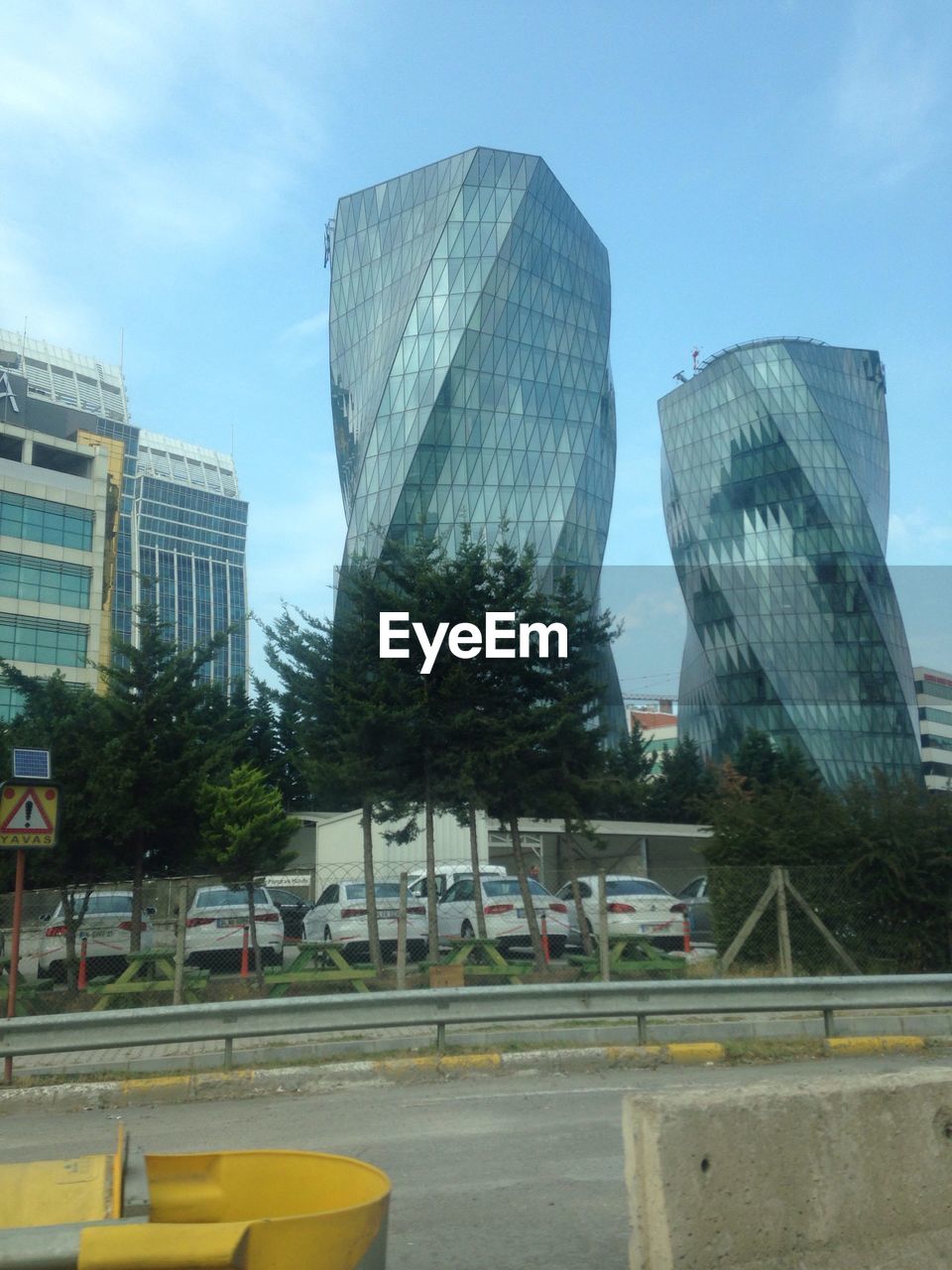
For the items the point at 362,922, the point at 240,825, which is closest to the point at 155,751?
the point at 240,825

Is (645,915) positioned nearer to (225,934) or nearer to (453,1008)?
(225,934)

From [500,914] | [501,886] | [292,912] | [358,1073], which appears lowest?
[358,1073]

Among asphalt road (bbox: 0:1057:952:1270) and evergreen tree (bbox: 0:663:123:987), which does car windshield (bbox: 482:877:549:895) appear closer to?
evergreen tree (bbox: 0:663:123:987)

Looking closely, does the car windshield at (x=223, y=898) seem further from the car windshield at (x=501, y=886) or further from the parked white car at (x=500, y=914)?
the car windshield at (x=501, y=886)

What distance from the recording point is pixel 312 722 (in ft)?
66.5

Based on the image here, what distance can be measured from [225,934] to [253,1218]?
1442 centimetres

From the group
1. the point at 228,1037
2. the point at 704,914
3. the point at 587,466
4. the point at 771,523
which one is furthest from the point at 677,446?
the point at 228,1037

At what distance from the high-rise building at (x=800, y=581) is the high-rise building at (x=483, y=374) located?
1425 centimetres

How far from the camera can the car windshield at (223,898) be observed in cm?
1831

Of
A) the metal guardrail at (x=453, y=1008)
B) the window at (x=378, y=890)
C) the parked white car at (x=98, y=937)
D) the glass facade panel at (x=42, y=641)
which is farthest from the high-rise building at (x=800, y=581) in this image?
the metal guardrail at (x=453, y=1008)

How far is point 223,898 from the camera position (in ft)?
61.4

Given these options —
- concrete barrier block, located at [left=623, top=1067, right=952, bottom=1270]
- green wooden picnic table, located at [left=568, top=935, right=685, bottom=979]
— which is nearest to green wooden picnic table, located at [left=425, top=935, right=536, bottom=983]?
green wooden picnic table, located at [left=568, top=935, right=685, bottom=979]

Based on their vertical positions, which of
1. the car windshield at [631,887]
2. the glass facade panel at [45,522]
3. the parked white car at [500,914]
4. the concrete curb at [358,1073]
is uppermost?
the glass facade panel at [45,522]

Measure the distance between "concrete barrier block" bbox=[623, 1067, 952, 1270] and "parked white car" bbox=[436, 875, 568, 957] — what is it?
14346 mm
